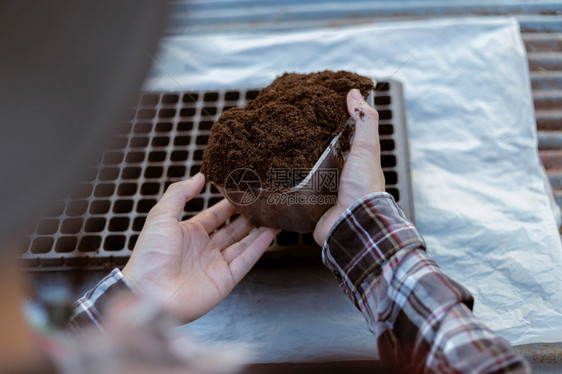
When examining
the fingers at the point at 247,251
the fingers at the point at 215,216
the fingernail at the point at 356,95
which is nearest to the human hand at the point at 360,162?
the fingernail at the point at 356,95

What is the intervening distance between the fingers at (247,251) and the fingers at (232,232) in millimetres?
34

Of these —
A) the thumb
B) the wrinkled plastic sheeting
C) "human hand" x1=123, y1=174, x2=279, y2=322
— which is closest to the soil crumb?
the thumb

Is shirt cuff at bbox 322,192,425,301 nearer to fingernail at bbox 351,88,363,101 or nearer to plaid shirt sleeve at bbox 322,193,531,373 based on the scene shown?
plaid shirt sleeve at bbox 322,193,531,373

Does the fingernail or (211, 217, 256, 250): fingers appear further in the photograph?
(211, 217, 256, 250): fingers

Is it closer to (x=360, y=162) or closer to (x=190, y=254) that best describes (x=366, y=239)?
(x=360, y=162)

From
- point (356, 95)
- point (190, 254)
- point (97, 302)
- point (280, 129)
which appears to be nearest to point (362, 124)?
point (356, 95)

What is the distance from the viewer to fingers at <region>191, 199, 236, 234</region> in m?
1.00

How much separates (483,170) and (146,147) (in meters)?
0.96

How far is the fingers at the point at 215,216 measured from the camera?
1002 mm

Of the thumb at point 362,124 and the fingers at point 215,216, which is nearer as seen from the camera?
the thumb at point 362,124

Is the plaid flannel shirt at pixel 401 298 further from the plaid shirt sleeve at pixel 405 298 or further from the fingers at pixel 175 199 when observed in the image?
the fingers at pixel 175 199

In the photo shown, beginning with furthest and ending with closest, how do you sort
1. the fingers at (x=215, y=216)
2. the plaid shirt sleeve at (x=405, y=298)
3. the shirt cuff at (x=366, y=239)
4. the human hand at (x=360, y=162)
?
the fingers at (x=215, y=216)
the human hand at (x=360, y=162)
the shirt cuff at (x=366, y=239)
the plaid shirt sleeve at (x=405, y=298)

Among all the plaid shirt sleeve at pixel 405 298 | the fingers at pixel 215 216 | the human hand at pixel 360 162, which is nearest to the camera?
the plaid shirt sleeve at pixel 405 298

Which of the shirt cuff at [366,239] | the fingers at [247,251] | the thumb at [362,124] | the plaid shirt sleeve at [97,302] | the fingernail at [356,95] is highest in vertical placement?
the fingernail at [356,95]
